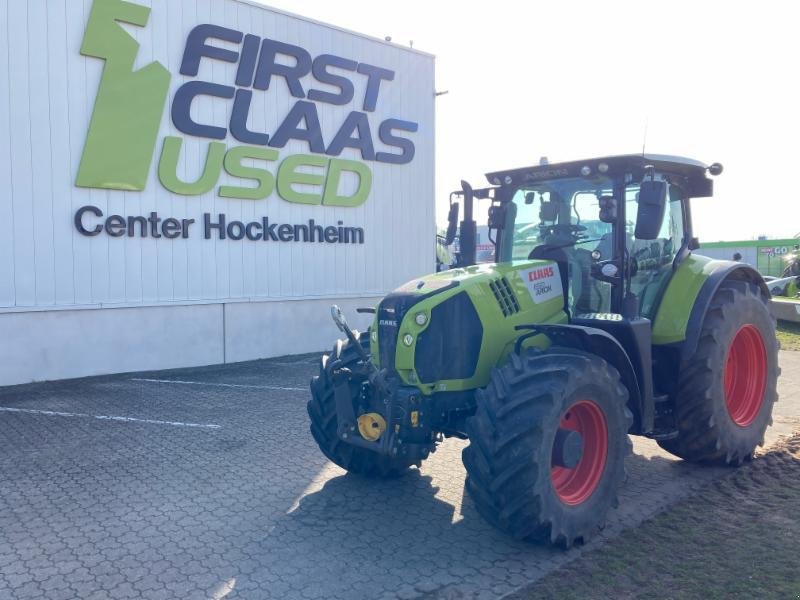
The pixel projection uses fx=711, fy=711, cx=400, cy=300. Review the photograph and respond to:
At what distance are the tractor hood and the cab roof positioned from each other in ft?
3.36

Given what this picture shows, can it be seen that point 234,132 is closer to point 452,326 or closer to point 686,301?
point 452,326

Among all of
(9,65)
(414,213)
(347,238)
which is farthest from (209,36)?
(414,213)

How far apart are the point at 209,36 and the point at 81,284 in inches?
170

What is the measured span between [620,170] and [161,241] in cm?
767

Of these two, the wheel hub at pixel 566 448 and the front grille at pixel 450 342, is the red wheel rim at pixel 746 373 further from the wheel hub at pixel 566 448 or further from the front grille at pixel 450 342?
the front grille at pixel 450 342

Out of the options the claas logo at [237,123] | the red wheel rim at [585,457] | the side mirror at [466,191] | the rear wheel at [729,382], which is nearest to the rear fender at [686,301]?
the rear wheel at [729,382]

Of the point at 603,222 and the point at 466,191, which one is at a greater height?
the point at 466,191

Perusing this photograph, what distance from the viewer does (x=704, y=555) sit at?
4207mm

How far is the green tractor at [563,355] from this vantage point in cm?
409

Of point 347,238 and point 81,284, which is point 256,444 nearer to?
point 81,284

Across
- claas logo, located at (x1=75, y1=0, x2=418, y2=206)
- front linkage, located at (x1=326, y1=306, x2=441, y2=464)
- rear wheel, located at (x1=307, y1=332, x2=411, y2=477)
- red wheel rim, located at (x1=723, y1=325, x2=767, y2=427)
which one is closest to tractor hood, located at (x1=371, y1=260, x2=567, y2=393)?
front linkage, located at (x1=326, y1=306, x2=441, y2=464)

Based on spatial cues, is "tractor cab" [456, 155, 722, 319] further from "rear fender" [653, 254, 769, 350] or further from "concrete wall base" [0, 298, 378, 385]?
"concrete wall base" [0, 298, 378, 385]

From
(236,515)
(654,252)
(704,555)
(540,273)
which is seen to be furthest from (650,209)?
(236,515)

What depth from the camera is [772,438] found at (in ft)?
22.1
